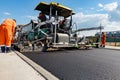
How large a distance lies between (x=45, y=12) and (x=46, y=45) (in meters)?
2.16

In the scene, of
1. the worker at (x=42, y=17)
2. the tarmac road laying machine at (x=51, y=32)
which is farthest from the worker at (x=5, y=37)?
the worker at (x=42, y=17)

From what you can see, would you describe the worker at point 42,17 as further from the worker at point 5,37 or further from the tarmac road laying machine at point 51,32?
the worker at point 5,37

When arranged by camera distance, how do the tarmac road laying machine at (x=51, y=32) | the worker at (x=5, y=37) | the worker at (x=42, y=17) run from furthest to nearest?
the worker at (x=42, y=17) → the tarmac road laying machine at (x=51, y=32) → the worker at (x=5, y=37)

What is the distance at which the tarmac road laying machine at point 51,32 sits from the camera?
37.7ft

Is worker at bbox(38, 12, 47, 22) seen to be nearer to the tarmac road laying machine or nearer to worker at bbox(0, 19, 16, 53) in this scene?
the tarmac road laying machine

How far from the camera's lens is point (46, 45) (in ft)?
37.7

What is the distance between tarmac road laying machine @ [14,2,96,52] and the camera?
11.5 meters

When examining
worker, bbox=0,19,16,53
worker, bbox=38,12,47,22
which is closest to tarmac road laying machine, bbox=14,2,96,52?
worker, bbox=38,12,47,22

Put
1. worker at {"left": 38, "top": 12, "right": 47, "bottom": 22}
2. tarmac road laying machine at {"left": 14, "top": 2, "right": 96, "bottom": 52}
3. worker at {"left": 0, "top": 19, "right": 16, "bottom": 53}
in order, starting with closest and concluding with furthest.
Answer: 1. worker at {"left": 0, "top": 19, "right": 16, "bottom": 53}
2. tarmac road laying machine at {"left": 14, "top": 2, "right": 96, "bottom": 52}
3. worker at {"left": 38, "top": 12, "right": 47, "bottom": 22}

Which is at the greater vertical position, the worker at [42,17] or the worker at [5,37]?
the worker at [42,17]

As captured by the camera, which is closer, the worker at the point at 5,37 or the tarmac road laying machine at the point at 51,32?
the worker at the point at 5,37

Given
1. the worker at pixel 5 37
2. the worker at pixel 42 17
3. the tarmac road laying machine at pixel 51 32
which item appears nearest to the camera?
the worker at pixel 5 37

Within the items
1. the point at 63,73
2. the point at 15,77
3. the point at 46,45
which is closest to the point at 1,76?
the point at 15,77

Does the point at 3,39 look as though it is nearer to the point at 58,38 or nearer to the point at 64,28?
the point at 58,38
